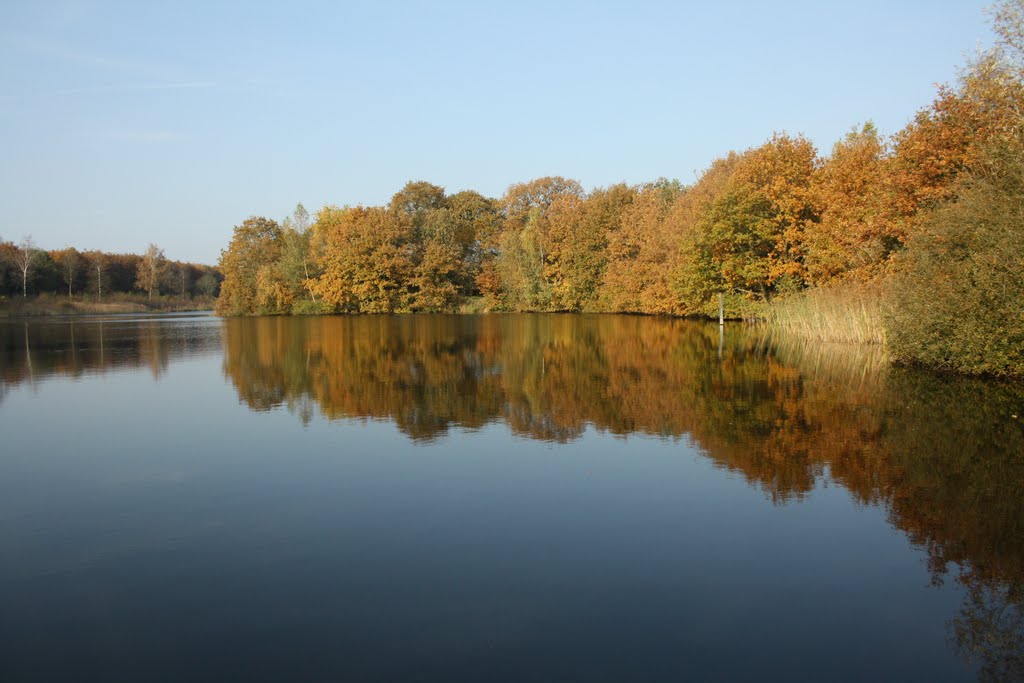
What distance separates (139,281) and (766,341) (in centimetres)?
9723

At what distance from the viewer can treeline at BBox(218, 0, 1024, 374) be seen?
1661cm

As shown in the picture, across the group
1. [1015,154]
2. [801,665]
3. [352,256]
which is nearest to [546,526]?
[801,665]

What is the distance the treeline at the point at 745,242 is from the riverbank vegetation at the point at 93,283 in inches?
803

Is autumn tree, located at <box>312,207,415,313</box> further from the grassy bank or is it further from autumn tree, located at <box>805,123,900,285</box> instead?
autumn tree, located at <box>805,123,900,285</box>

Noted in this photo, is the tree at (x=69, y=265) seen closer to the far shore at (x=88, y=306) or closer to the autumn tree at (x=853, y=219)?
the far shore at (x=88, y=306)

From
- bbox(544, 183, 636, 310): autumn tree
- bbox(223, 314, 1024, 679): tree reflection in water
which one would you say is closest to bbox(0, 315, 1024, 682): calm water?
bbox(223, 314, 1024, 679): tree reflection in water

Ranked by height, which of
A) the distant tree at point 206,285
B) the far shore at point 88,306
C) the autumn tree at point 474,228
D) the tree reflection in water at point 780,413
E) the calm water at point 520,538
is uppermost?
the autumn tree at point 474,228

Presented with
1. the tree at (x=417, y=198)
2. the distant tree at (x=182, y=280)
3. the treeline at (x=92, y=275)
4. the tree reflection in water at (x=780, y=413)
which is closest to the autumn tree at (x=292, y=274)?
the tree at (x=417, y=198)

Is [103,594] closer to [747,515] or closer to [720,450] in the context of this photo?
[747,515]

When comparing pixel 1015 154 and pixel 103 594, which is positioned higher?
pixel 1015 154

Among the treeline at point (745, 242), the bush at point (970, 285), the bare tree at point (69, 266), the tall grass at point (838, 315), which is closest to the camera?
the bush at point (970, 285)

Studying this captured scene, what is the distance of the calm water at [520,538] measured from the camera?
4.51 meters

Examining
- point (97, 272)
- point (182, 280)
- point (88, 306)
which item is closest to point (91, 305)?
point (88, 306)

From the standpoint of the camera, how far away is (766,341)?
28750 millimetres
